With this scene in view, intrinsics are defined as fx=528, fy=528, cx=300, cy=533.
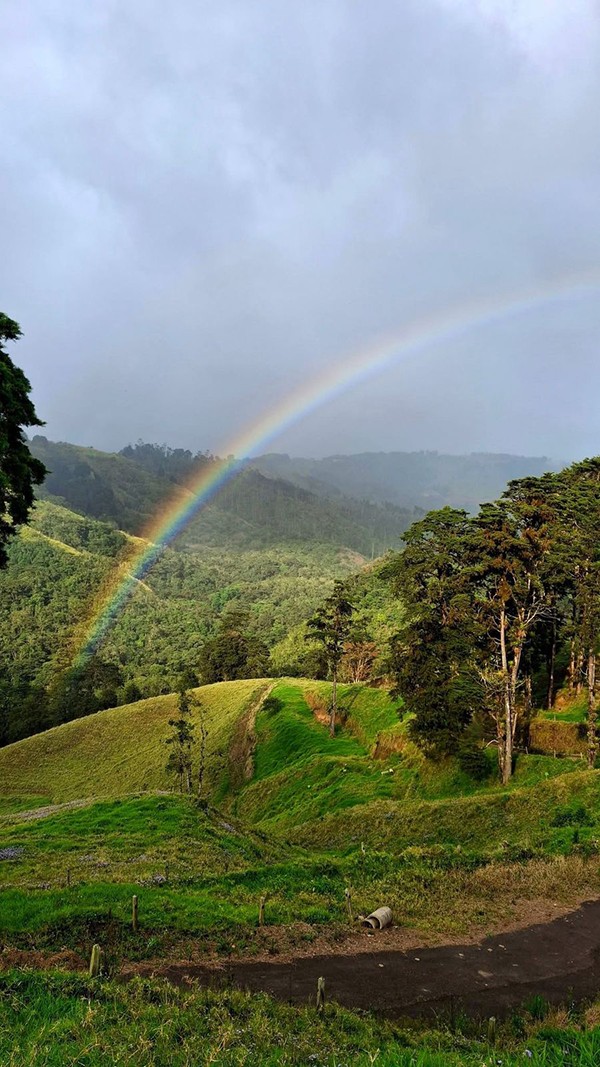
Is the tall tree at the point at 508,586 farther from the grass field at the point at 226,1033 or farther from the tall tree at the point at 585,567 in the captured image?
the grass field at the point at 226,1033

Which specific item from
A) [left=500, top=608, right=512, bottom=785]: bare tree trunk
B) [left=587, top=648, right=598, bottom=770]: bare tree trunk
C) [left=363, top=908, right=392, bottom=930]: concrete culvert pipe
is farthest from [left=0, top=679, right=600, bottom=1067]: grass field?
[left=587, top=648, right=598, bottom=770]: bare tree trunk

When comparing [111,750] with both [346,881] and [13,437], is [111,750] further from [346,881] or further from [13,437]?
[13,437]

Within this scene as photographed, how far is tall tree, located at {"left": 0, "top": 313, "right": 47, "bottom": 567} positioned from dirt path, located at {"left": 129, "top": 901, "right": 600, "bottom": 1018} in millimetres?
14881

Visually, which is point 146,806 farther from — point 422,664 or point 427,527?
point 427,527

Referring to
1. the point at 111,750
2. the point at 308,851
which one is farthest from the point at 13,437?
the point at 111,750

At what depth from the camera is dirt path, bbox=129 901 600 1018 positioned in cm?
1080

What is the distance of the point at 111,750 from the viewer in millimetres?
67750

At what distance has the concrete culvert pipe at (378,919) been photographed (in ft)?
47.4

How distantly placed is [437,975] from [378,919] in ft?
9.45

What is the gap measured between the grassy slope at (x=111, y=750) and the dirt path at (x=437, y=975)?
48.5m

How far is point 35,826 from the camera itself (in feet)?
100

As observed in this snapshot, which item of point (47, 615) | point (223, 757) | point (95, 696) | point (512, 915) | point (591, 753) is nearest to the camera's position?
point (512, 915)

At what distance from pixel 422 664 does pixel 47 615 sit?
173m

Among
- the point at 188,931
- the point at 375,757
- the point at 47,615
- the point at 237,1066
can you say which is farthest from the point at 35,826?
the point at 47,615
